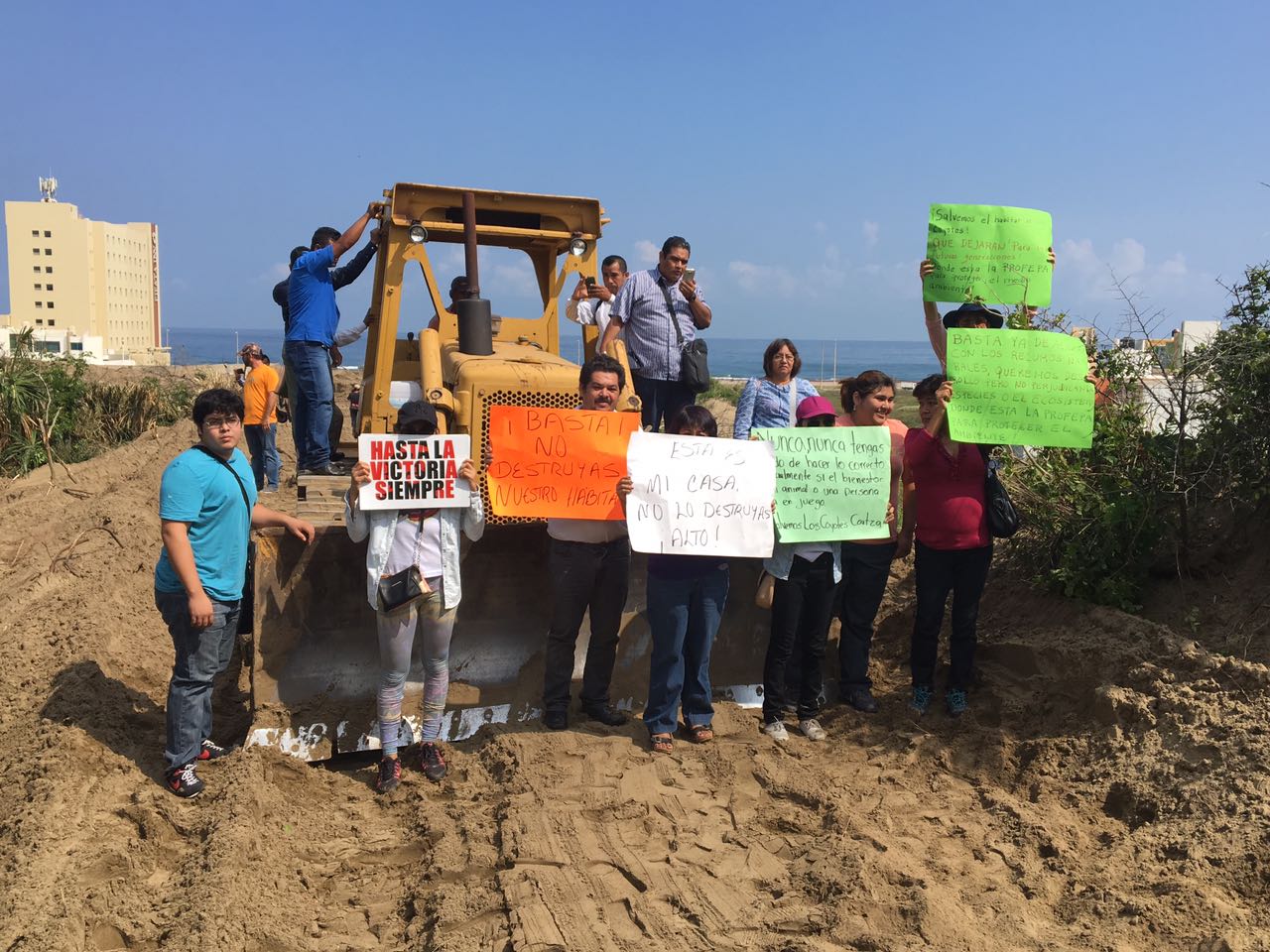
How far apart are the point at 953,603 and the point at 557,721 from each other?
7.68ft

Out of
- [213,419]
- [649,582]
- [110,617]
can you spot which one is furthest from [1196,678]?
[110,617]

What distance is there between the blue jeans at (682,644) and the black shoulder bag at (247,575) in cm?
208

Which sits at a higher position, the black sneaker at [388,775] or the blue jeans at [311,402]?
the blue jeans at [311,402]

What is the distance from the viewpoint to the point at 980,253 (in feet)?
18.3

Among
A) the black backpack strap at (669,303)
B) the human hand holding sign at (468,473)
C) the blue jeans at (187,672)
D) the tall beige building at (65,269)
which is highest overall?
the tall beige building at (65,269)

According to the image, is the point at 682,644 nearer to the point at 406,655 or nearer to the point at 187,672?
the point at 406,655

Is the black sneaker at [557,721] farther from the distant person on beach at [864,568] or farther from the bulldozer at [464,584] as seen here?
the distant person on beach at [864,568]

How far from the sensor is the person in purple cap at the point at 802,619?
17.9 ft

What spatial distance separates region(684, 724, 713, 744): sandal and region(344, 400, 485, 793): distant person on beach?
4.35 feet

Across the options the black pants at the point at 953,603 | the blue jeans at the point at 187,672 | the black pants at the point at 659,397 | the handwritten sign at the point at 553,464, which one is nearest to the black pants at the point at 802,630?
the black pants at the point at 953,603

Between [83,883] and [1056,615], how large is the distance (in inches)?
211

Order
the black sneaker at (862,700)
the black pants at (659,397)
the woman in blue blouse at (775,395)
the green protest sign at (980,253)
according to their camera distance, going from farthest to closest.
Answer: the black pants at (659,397) < the woman in blue blouse at (775,395) < the black sneaker at (862,700) < the green protest sign at (980,253)

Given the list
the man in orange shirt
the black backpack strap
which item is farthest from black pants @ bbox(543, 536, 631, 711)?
the man in orange shirt

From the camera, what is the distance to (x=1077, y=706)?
210 inches
